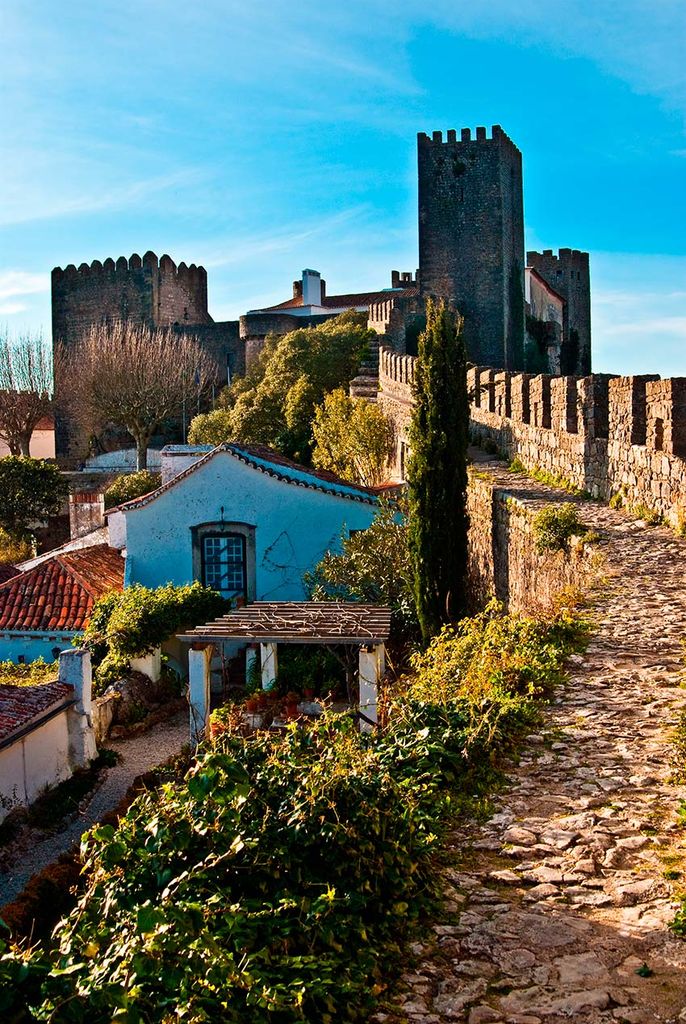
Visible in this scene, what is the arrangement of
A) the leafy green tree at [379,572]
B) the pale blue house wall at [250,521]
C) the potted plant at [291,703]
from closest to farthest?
1. the potted plant at [291,703]
2. the leafy green tree at [379,572]
3. the pale blue house wall at [250,521]

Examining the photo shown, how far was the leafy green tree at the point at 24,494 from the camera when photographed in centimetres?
3775

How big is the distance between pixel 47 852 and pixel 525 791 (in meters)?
7.84

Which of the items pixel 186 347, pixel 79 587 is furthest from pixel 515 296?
pixel 79 587

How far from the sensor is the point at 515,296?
39.4m

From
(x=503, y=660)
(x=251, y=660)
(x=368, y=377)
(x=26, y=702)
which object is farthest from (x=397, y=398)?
(x=503, y=660)

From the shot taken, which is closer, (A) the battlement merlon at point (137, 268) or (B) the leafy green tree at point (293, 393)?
(B) the leafy green tree at point (293, 393)

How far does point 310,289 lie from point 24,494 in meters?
22.8

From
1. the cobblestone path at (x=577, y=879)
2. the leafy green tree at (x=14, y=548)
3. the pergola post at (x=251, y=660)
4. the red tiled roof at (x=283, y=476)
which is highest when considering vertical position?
the red tiled roof at (x=283, y=476)

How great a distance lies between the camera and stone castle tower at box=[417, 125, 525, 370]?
38.1 metres

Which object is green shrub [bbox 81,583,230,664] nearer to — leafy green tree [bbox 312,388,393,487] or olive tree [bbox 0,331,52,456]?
leafy green tree [bbox 312,388,393,487]

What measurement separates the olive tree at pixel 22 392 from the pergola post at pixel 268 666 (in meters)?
36.9

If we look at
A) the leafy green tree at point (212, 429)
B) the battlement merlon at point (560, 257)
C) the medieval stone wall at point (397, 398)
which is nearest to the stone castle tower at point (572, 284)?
the battlement merlon at point (560, 257)

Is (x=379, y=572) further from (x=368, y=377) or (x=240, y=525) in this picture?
(x=368, y=377)

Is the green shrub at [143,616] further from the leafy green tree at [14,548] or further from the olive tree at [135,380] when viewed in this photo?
the olive tree at [135,380]
